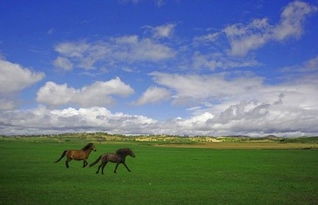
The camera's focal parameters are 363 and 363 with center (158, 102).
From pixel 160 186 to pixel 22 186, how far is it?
7140mm

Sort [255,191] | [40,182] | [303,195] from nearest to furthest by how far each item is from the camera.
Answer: [303,195], [255,191], [40,182]

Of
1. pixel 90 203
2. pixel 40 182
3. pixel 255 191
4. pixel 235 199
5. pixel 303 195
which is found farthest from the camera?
pixel 40 182

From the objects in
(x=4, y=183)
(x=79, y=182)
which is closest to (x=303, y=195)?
(x=79, y=182)

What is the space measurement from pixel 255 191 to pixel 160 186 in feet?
16.3

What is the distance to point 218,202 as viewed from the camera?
1516cm

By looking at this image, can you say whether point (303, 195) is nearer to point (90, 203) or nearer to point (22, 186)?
point (90, 203)

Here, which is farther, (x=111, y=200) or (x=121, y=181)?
(x=121, y=181)

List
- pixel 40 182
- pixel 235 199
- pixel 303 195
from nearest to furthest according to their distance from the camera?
pixel 235 199, pixel 303 195, pixel 40 182

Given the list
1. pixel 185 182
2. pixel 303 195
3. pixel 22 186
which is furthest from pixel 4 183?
pixel 303 195

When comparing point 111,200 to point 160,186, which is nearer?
point 111,200

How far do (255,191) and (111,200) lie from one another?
305 inches

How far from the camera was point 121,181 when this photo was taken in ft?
70.7

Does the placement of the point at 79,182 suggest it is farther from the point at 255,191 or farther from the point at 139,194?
the point at 255,191

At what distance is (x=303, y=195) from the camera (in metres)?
17.3
